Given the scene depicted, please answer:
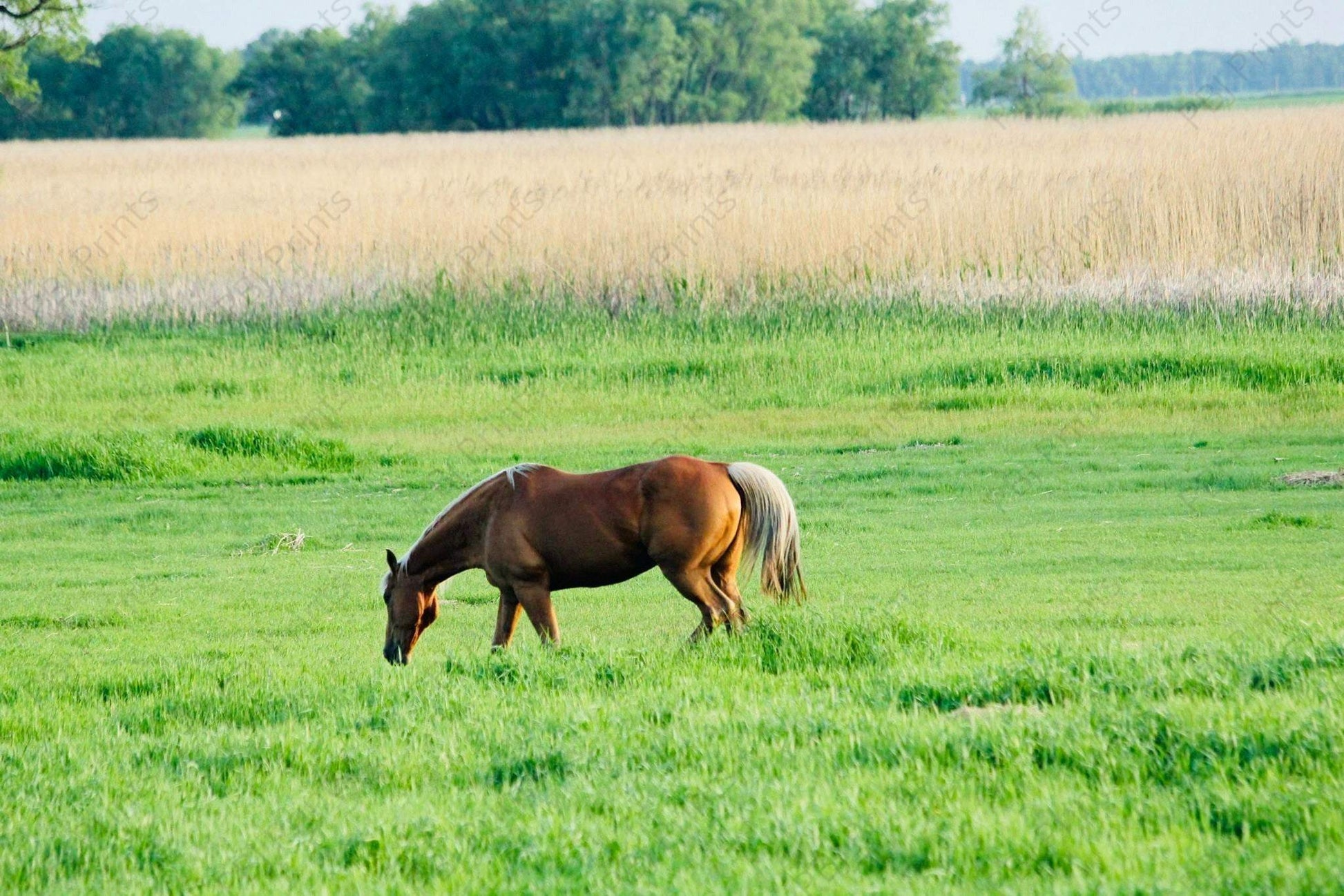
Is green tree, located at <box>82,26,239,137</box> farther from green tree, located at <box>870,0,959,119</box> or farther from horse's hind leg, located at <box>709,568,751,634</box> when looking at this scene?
horse's hind leg, located at <box>709,568,751,634</box>

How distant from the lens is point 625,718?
19.7 feet

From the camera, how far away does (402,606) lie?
8086 mm

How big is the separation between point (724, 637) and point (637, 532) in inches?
28.6

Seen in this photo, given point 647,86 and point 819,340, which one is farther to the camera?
point 647,86

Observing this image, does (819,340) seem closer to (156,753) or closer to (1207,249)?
(1207,249)

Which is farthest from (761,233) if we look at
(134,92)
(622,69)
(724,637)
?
(134,92)

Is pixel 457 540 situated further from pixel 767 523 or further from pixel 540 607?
pixel 767 523

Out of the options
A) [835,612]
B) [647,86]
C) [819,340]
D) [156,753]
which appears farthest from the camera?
[647,86]

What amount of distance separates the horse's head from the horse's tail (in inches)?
71.3

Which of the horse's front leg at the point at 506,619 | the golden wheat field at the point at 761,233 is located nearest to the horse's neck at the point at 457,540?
the horse's front leg at the point at 506,619

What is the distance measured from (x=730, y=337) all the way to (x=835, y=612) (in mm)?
13878

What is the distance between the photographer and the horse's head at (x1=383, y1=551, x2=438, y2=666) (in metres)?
8.08

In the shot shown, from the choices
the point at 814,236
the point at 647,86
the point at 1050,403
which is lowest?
the point at 1050,403

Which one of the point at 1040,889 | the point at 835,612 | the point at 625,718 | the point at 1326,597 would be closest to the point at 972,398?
the point at 1326,597
